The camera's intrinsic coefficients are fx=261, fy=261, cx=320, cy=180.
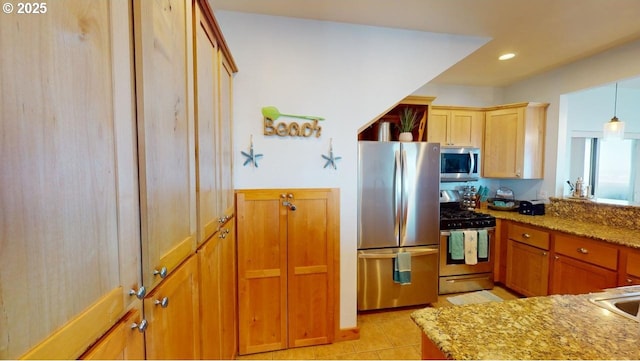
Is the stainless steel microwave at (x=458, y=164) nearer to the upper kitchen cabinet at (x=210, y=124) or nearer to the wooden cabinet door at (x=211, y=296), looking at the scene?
the upper kitchen cabinet at (x=210, y=124)

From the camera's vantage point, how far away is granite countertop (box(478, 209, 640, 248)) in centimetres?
213

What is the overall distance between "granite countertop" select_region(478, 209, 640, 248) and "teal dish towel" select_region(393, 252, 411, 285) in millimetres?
1443

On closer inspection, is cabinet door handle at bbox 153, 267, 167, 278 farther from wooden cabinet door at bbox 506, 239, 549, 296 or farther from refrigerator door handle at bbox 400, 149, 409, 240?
wooden cabinet door at bbox 506, 239, 549, 296

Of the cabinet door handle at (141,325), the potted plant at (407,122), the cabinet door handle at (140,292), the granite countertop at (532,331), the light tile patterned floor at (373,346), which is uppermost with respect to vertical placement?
the potted plant at (407,122)

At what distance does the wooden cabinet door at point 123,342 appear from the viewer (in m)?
0.51

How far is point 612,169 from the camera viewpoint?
161 inches

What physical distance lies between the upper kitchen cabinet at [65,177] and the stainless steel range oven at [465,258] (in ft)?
10.1

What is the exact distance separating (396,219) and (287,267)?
119 centimetres

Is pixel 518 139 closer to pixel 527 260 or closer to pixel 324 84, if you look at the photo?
pixel 527 260

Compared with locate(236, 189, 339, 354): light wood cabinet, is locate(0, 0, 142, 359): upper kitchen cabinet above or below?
above

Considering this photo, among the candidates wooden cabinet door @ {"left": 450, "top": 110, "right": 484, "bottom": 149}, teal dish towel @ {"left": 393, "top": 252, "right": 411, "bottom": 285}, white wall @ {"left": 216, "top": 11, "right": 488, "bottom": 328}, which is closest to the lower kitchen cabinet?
teal dish towel @ {"left": 393, "top": 252, "right": 411, "bottom": 285}

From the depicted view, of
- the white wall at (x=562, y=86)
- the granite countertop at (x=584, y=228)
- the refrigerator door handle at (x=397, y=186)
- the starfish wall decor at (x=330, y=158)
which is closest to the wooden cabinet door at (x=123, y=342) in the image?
the starfish wall decor at (x=330, y=158)

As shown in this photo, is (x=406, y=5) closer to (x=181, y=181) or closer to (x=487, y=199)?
(x=181, y=181)

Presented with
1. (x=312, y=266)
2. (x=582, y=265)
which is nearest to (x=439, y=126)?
(x=582, y=265)
